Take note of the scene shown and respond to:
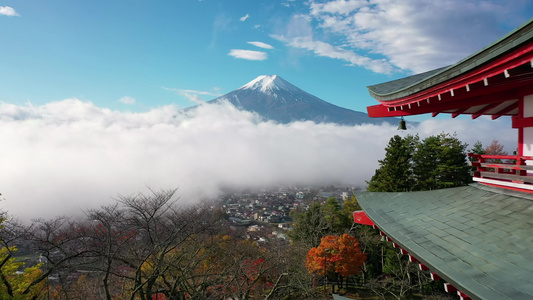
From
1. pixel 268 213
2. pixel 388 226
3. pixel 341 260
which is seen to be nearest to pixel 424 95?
pixel 388 226

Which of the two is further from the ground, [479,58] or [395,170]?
[479,58]

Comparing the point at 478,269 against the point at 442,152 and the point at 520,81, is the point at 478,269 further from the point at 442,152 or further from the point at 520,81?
the point at 442,152

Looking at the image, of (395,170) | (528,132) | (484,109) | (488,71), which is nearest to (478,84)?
(488,71)

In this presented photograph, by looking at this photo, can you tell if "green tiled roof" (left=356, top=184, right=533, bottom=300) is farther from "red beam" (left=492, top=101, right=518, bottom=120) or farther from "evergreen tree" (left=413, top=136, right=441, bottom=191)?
"evergreen tree" (left=413, top=136, right=441, bottom=191)

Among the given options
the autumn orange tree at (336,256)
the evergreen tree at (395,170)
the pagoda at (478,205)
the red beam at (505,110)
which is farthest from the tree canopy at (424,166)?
the pagoda at (478,205)

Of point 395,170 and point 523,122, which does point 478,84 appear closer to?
point 523,122

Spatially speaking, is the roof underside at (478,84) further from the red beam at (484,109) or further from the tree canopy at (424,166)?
the tree canopy at (424,166)
